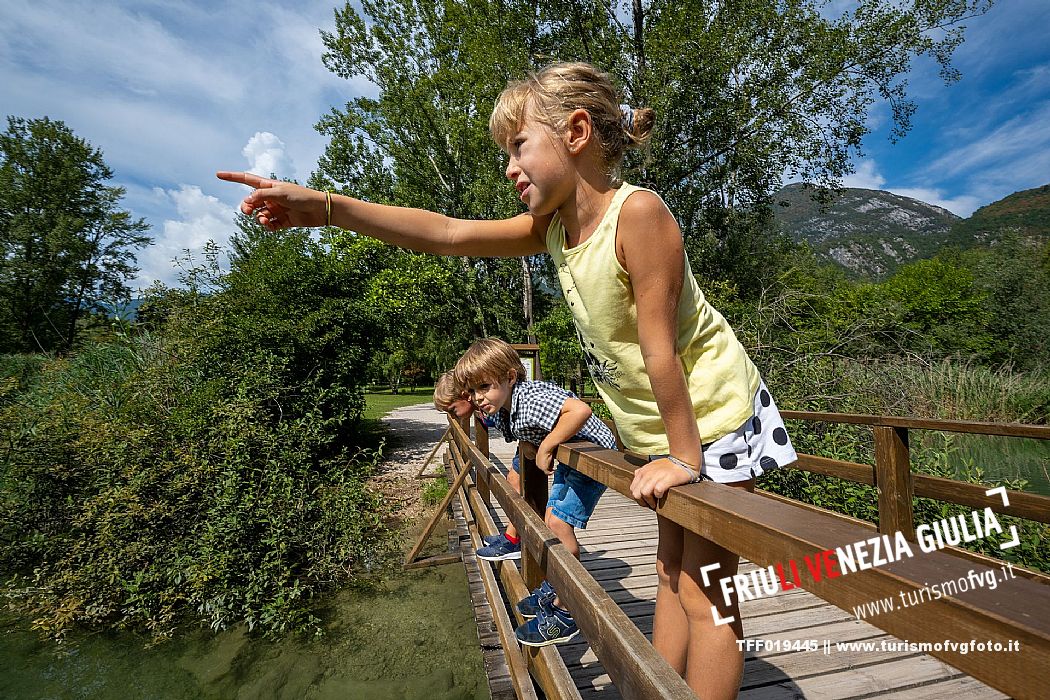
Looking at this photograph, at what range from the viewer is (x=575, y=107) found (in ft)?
4.00

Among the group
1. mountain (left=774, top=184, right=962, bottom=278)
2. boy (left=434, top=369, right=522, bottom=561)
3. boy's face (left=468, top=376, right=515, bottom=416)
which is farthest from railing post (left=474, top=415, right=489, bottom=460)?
mountain (left=774, top=184, right=962, bottom=278)

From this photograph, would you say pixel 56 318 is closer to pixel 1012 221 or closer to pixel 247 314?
pixel 247 314

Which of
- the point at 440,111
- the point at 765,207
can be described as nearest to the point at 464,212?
the point at 440,111

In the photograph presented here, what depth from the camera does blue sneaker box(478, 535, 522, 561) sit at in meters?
3.26

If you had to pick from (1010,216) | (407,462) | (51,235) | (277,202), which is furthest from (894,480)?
(1010,216)

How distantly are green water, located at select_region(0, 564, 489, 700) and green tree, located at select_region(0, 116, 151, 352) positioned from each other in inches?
982

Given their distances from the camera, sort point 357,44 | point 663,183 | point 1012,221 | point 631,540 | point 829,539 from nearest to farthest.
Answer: point 829,539 < point 631,540 < point 663,183 < point 357,44 < point 1012,221

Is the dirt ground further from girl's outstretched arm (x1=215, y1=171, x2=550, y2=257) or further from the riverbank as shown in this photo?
girl's outstretched arm (x1=215, y1=171, x2=550, y2=257)

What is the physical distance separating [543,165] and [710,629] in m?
1.02

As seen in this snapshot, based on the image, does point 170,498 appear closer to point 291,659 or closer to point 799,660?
point 291,659

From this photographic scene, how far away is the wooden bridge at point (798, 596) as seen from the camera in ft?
1.51

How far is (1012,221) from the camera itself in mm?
100188

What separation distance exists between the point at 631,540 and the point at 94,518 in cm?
601

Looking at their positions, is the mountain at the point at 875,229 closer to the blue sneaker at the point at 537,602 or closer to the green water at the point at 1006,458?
the green water at the point at 1006,458
